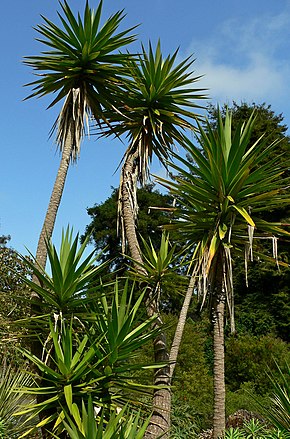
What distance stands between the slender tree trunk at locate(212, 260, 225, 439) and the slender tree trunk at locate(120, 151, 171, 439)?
77 centimetres

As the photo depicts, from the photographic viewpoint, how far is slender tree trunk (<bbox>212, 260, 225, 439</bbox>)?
7.06 metres

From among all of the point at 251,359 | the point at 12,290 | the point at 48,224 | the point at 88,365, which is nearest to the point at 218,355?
the point at 88,365

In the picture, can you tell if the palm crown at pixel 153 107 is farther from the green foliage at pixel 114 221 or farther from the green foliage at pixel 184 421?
the green foliage at pixel 114 221

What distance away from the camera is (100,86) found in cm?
905

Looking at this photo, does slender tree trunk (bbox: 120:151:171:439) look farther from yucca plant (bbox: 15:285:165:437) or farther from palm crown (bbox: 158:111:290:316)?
palm crown (bbox: 158:111:290:316)

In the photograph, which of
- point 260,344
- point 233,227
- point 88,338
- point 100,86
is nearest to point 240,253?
point 233,227

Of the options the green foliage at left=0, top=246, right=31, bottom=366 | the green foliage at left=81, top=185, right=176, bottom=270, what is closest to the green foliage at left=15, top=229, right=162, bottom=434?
the green foliage at left=0, top=246, right=31, bottom=366

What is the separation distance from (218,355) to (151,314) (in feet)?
5.55

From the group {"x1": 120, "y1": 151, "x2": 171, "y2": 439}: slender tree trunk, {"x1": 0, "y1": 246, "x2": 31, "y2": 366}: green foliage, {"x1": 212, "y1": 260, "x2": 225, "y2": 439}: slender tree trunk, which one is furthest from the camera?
{"x1": 0, "y1": 246, "x2": 31, "y2": 366}: green foliage

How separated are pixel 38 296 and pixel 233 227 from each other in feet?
8.39

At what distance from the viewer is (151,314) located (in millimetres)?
8773

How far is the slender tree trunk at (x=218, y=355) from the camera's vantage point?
706cm

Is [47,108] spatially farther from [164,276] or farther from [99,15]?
[164,276]

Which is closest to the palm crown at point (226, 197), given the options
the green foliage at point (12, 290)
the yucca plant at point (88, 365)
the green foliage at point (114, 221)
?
the yucca plant at point (88, 365)
